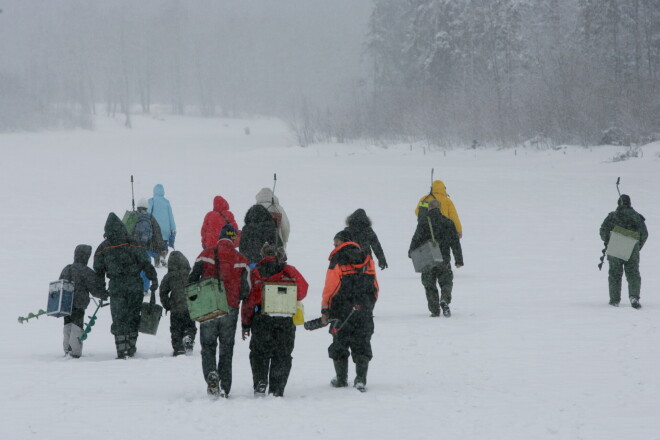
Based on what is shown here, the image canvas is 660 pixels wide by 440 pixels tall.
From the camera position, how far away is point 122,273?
10297mm

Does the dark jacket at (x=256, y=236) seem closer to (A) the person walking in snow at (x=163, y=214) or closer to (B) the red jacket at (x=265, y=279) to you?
(B) the red jacket at (x=265, y=279)

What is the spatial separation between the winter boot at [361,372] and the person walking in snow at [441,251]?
4200mm

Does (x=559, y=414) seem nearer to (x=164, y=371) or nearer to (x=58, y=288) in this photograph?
(x=164, y=371)

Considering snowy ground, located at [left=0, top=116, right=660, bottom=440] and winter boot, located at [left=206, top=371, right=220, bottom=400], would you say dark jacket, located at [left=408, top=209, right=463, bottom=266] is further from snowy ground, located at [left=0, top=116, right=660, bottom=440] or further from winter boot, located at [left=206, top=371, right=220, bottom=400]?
winter boot, located at [left=206, top=371, right=220, bottom=400]

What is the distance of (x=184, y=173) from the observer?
39.1 m

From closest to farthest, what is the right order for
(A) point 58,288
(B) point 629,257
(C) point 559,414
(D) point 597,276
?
(C) point 559,414
(A) point 58,288
(B) point 629,257
(D) point 597,276

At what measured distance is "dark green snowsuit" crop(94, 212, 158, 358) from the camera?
1026cm

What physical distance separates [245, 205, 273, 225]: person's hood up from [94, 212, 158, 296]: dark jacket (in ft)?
4.48

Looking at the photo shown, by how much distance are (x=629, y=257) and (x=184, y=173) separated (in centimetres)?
2887

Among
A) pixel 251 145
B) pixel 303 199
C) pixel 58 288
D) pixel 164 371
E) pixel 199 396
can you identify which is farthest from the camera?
pixel 251 145

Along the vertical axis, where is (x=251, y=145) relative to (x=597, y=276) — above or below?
above

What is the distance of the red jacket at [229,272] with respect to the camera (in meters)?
7.92

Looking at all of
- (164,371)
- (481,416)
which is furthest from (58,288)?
(481,416)

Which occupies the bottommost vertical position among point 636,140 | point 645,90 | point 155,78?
point 636,140
